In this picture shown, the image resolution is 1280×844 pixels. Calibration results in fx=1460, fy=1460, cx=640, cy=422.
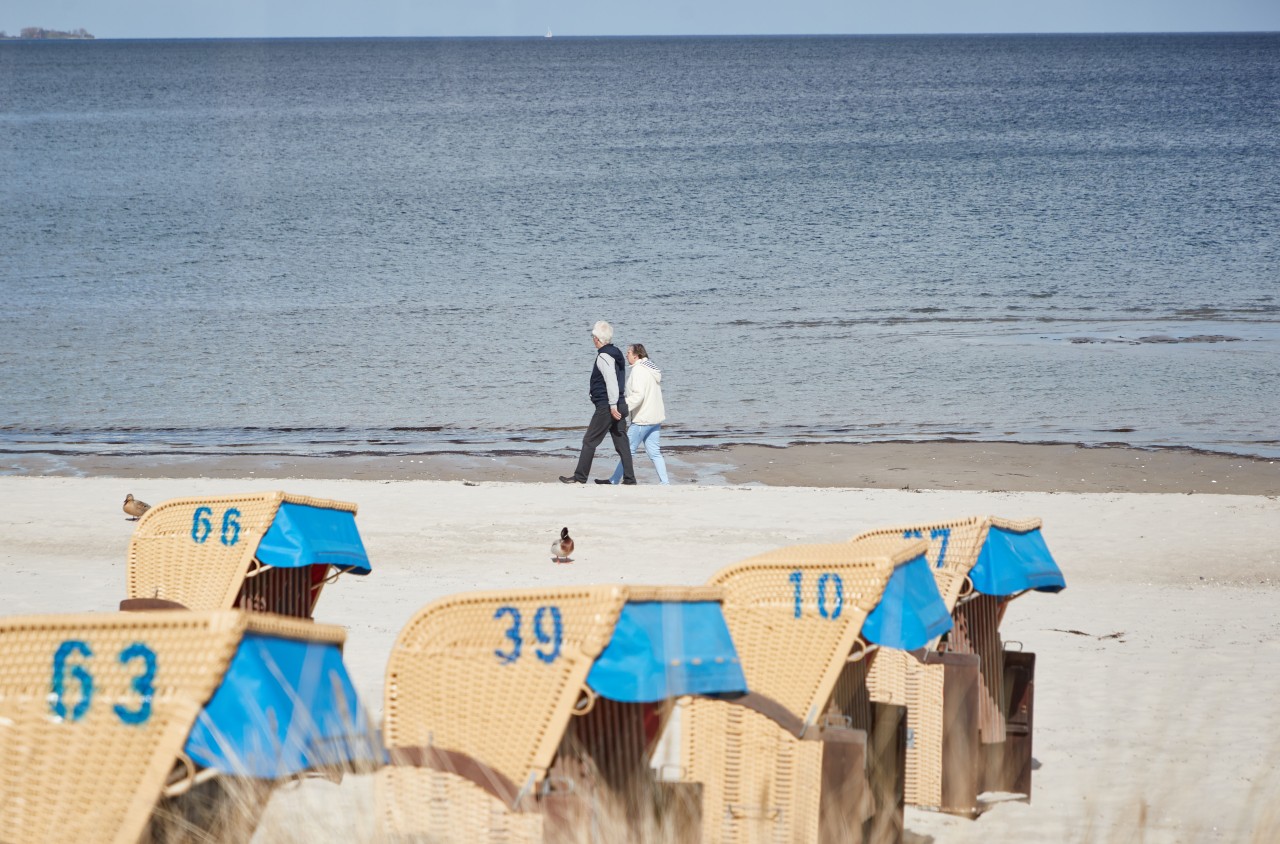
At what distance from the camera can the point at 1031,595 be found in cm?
970

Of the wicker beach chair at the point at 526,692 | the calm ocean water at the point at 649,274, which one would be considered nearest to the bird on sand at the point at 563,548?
the wicker beach chair at the point at 526,692

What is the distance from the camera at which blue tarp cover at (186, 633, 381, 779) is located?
3100 mm

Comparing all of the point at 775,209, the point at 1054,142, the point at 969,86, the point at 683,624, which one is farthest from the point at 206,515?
the point at 969,86

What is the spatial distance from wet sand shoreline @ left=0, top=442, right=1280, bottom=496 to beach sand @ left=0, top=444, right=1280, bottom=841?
0.11 metres

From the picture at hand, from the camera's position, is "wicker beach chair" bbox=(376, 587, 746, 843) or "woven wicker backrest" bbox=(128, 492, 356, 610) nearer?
"wicker beach chair" bbox=(376, 587, 746, 843)

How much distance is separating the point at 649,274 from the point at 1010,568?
3259cm

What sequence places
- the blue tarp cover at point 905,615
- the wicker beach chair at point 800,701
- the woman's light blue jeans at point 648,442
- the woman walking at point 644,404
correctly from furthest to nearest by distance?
the woman's light blue jeans at point 648,442 → the woman walking at point 644,404 → the blue tarp cover at point 905,615 → the wicker beach chair at point 800,701

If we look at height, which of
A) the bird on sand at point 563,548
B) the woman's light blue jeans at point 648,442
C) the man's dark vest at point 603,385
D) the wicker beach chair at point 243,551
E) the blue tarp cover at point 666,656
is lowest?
the blue tarp cover at point 666,656

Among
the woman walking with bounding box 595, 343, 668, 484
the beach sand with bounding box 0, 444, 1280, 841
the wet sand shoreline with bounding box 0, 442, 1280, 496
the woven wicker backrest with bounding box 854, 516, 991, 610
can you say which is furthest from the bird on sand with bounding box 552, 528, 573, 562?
the wet sand shoreline with bounding box 0, 442, 1280, 496

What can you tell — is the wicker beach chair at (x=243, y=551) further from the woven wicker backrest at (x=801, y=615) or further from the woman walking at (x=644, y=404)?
the woman walking at (x=644, y=404)

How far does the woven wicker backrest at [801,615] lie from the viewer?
458 centimetres

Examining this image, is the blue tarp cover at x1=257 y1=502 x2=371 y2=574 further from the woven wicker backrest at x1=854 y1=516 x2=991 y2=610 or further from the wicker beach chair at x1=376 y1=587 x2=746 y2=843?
the woven wicker backrest at x1=854 y1=516 x2=991 y2=610

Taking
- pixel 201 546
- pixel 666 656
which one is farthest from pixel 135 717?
pixel 201 546

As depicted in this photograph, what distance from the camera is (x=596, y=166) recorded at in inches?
2655
